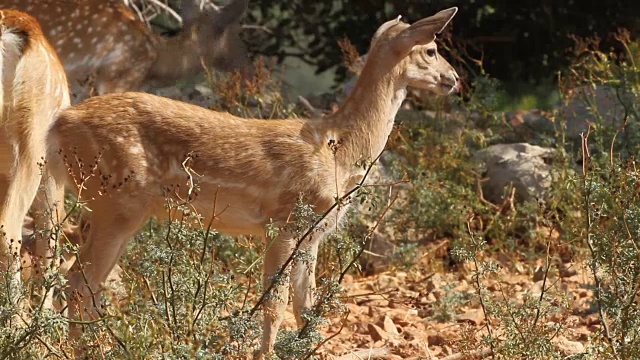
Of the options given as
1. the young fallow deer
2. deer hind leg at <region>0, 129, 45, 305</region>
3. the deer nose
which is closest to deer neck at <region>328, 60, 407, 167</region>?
the young fallow deer

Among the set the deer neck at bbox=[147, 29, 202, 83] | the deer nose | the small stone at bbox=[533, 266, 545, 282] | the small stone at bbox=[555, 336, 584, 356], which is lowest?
the small stone at bbox=[533, 266, 545, 282]

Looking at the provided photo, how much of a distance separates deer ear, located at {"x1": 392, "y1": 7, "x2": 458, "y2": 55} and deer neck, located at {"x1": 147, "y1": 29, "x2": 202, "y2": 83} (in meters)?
4.15

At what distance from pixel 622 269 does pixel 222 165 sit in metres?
1.98

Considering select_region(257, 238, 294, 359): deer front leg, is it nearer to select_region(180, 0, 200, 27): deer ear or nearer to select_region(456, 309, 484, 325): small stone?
select_region(456, 309, 484, 325): small stone

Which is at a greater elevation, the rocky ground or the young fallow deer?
the young fallow deer

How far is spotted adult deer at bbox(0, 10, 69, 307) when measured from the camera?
20.6ft

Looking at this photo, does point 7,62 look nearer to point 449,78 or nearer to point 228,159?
point 228,159

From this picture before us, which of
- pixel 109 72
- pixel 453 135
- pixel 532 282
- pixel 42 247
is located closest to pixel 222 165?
pixel 42 247

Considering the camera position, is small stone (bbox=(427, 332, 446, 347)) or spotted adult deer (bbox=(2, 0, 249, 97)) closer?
small stone (bbox=(427, 332, 446, 347))

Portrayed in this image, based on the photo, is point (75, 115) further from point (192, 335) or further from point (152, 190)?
point (192, 335)

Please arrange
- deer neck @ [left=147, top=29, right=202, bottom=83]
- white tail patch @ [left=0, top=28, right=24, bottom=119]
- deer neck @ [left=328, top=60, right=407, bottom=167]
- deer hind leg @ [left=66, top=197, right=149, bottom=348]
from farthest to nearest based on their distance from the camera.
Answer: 1. deer neck @ [left=147, top=29, right=202, bottom=83]
2. deer neck @ [left=328, top=60, right=407, bottom=167]
3. white tail patch @ [left=0, top=28, right=24, bottom=119]
4. deer hind leg @ [left=66, top=197, right=149, bottom=348]

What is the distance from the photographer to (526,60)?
38.3 feet

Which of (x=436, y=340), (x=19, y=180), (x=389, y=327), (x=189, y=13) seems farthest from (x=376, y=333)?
(x=189, y=13)

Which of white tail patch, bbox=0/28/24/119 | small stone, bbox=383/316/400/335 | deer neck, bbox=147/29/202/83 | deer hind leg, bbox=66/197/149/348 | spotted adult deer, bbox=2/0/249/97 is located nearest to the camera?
deer hind leg, bbox=66/197/149/348
